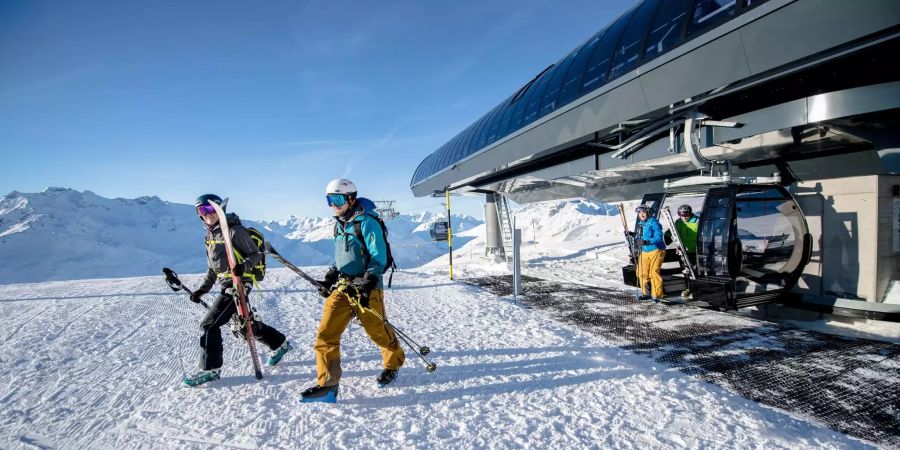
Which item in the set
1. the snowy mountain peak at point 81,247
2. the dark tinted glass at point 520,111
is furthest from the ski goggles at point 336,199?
the snowy mountain peak at point 81,247

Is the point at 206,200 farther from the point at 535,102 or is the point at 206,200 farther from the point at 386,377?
the point at 535,102

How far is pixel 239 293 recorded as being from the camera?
3.67 meters

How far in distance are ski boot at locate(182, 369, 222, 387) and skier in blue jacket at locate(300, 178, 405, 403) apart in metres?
1.03

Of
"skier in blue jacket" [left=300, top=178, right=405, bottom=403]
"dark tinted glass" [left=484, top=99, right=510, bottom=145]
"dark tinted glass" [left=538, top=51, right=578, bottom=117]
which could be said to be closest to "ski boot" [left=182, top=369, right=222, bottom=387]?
"skier in blue jacket" [left=300, top=178, right=405, bottom=403]

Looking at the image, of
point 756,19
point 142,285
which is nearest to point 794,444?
point 756,19

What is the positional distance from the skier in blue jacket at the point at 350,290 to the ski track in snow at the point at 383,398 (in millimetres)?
228

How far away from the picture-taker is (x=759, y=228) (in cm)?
816

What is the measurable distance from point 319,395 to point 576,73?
8.52 meters

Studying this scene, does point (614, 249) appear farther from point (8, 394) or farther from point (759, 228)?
point (8, 394)

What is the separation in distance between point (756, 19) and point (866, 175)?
3.61 metres

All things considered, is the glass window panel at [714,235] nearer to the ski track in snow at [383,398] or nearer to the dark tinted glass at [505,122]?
the ski track in snow at [383,398]

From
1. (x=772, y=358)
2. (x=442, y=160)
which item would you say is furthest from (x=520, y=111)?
(x=772, y=358)

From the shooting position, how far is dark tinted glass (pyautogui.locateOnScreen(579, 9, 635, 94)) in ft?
25.0

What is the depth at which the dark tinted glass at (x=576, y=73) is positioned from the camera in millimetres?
8477
